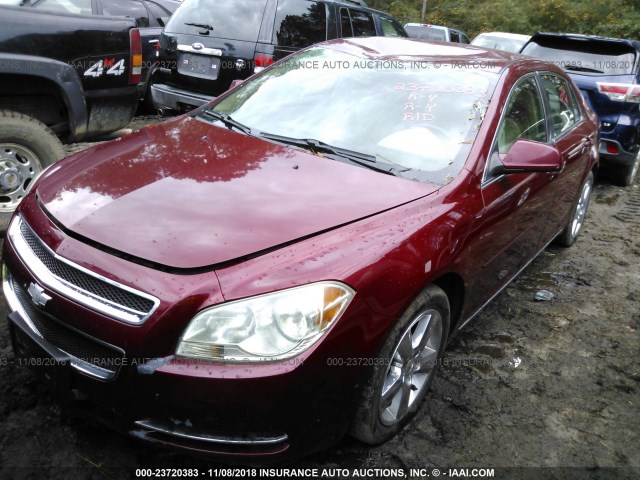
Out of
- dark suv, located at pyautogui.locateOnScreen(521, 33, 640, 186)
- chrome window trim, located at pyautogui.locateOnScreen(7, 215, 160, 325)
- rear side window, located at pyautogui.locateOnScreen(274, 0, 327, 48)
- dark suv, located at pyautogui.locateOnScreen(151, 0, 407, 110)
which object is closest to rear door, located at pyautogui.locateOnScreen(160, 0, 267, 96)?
dark suv, located at pyautogui.locateOnScreen(151, 0, 407, 110)

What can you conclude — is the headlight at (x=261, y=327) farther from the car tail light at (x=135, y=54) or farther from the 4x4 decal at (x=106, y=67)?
the car tail light at (x=135, y=54)

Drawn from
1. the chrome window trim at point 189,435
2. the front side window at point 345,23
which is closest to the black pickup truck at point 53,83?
the chrome window trim at point 189,435

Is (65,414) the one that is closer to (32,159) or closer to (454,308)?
(454,308)

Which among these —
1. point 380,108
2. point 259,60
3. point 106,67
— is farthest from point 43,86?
point 259,60

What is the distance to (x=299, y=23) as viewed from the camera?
6.54m

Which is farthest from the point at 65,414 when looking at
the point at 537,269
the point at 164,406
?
the point at 537,269

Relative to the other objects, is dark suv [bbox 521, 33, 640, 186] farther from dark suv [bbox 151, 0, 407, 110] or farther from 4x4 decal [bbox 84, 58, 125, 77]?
4x4 decal [bbox 84, 58, 125, 77]

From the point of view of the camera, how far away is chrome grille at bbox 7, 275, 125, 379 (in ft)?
5.99

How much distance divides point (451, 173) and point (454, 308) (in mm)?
665

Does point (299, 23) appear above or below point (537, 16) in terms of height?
below

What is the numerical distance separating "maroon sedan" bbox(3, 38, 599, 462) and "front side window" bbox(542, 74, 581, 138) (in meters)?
0.63

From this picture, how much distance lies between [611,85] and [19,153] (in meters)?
5.94

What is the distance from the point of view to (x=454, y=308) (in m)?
2.70

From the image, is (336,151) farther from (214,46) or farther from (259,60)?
(214,46)
